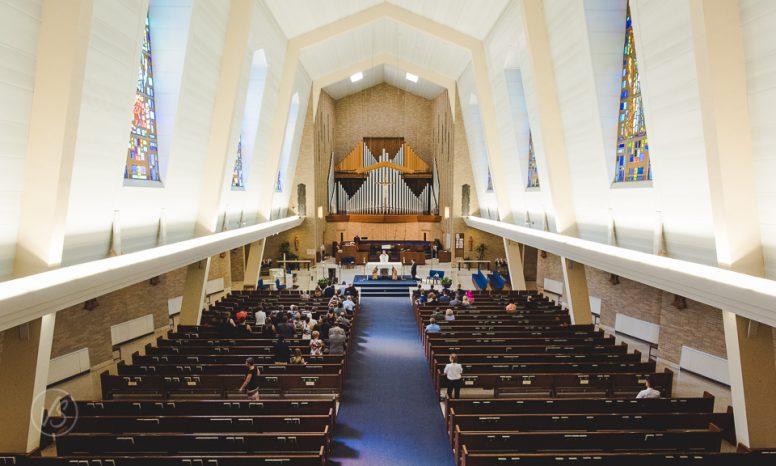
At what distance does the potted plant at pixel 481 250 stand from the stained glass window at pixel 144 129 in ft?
55.3

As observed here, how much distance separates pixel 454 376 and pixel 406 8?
13.5 metres

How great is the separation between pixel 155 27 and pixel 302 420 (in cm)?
791

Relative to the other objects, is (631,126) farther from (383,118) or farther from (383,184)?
(383,118)

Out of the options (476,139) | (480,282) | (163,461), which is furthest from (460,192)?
(163,461)

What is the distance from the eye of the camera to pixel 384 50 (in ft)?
69.2

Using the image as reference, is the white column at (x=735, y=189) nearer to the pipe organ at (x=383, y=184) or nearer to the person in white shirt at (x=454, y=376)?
the person in white shirt at (x=454, y=376)

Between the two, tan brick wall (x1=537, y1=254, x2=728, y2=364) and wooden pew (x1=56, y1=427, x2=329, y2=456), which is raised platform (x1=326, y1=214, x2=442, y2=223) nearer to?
tan brick wall (x1=537, y1=254, x2=728, y2=364)

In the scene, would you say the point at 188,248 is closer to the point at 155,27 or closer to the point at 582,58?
the point at 155,27

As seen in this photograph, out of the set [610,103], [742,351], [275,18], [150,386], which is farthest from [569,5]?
[150,386]

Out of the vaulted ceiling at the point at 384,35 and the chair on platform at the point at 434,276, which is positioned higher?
the vaulted ceiling at the point at 384,35

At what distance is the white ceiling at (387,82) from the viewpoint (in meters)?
23.7

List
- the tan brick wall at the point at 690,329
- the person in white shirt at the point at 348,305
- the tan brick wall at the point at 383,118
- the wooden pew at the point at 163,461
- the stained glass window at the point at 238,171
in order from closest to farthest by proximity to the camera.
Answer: the wooden pew at the point at 163,461
the tan brick wall at the point at 690,329
the person in white shirt at the point at 348,305
the stained glass window at the point at 238,171
the tan brick wall at the point at 383,118

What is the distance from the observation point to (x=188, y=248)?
10.0 metres

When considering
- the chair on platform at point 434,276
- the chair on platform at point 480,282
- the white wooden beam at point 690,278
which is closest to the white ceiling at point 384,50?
the chair on platform at point 434,276
